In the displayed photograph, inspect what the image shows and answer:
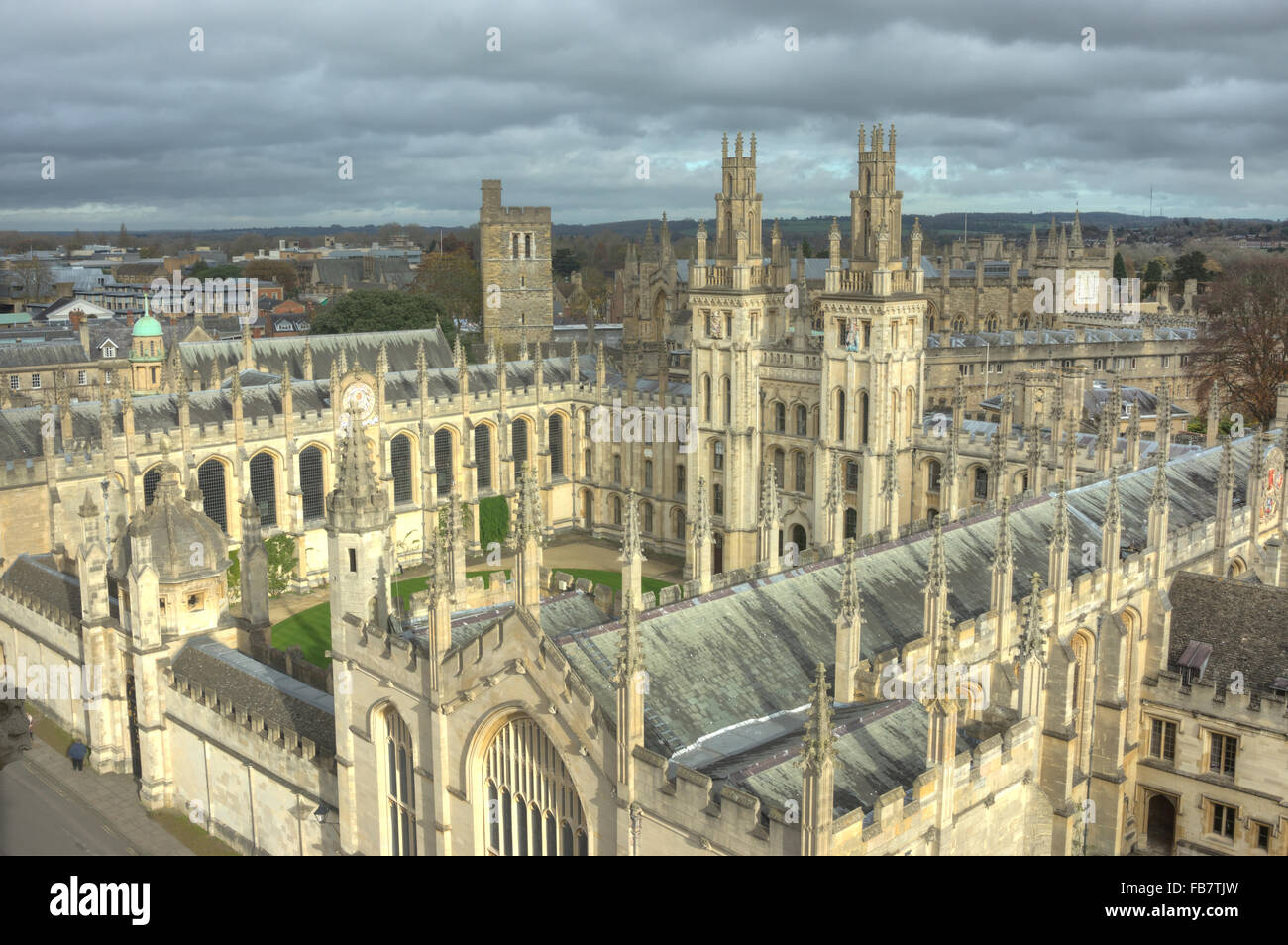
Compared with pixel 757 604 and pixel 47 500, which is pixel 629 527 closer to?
pixel 757 604

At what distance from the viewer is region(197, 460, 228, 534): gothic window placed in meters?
48.8

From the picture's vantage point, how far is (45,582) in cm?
3716

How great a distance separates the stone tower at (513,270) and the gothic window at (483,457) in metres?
20.4

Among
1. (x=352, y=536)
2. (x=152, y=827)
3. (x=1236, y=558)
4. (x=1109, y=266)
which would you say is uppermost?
(x=1109, y=266)

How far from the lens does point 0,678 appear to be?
37781 millimetres

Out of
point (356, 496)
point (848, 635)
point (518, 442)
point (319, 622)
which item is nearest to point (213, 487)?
point (319, 622)

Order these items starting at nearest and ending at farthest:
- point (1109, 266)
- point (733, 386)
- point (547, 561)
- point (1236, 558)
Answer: point (1236, 558) < point (733, 386) < point (547, 561) < point (1109, 266)

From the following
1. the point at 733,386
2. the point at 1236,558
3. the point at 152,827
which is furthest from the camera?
the point at 733,386

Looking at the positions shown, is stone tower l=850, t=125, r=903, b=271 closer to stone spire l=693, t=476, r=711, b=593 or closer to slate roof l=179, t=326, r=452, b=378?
stone spire l=693, t=476, r=711, b=593

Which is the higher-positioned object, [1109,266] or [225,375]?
[1109,266]

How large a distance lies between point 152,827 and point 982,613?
21.9 meters

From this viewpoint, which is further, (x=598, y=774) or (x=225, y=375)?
(x=225, y=375)

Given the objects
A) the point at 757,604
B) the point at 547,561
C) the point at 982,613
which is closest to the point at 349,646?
the point at 757,604

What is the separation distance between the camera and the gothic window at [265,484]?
164 ft
